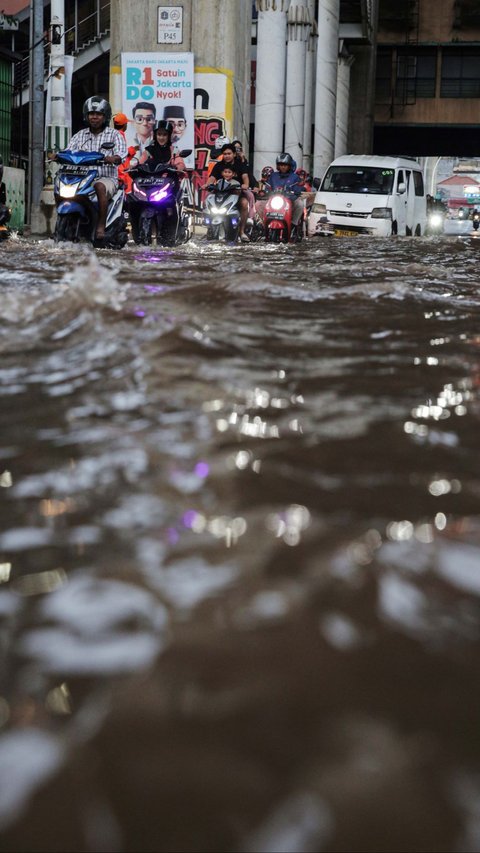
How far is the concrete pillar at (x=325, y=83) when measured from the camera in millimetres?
28375

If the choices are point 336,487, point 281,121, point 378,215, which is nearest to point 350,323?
point 336,487

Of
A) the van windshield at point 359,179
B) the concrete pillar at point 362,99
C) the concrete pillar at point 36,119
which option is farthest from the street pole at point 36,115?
the concrete pillar at point 362,99

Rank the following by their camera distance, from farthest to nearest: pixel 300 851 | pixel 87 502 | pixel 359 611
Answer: pixel 87 502
pixel 359 611
pixel 300 851

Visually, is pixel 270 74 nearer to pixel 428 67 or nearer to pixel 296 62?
pixel 296 62

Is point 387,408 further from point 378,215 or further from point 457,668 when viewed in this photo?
point 378,215

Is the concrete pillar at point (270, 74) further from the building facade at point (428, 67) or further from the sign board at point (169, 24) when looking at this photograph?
the building facade at point (428, 67)

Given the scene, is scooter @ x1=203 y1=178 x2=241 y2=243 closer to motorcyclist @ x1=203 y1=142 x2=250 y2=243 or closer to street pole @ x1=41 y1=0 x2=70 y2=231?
motorcyclist @ x1=203 y1=142 x2=250 y2=243

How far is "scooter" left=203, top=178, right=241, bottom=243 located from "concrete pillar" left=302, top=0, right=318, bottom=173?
14368mm

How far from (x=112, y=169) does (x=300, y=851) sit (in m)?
10.1

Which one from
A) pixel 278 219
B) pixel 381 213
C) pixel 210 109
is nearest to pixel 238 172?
pixel 278 219

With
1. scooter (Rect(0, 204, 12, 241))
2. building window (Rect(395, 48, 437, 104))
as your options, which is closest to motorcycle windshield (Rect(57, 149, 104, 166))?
scooter (Rect(0, 204, 12, 241))

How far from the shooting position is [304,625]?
1.17 meters

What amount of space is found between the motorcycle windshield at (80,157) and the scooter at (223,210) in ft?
12.9

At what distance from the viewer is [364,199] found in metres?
18.6
